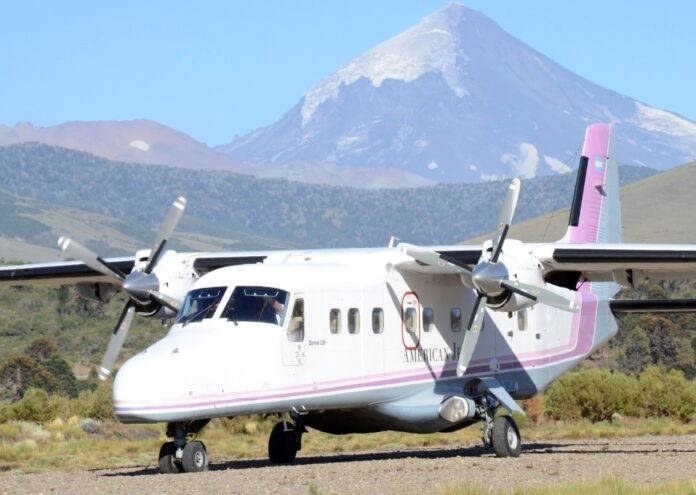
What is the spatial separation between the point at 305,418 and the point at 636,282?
19.1 feet

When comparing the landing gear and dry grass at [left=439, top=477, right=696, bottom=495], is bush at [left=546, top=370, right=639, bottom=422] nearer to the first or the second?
the landing gear

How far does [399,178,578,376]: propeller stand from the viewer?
72.7 ft

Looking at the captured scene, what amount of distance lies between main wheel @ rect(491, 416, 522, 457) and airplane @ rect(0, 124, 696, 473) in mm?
23

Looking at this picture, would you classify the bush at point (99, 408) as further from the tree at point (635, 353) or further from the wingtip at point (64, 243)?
the tree at point (635, 353)

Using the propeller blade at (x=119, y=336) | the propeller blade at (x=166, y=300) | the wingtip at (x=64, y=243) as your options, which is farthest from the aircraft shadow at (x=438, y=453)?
the wingtip at (x=64, y=243)

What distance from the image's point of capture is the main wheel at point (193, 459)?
20.1 metres

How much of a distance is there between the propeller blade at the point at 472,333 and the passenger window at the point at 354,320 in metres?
1.83

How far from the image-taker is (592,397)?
33.7 m

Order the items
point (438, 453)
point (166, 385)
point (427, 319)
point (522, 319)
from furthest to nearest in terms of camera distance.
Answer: point (438, 453) < point (522, 319) < point (427, 319) < point (166, 385)

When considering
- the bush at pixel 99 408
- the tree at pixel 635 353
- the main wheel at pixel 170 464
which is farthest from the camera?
the tree at pixel 635 353

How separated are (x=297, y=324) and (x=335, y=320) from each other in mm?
899

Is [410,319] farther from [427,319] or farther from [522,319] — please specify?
[522,319]

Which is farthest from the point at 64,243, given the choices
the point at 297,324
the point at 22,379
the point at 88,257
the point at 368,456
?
the point at 22,379

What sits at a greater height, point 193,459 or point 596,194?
point 596,194
